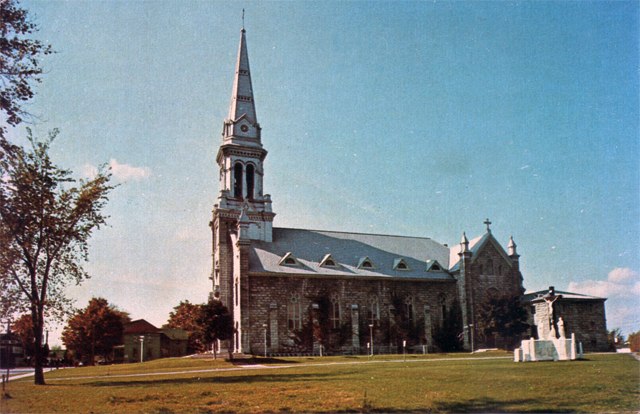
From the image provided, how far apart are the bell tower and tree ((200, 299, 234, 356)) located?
21.0 ft

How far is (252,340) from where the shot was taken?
49.6 m

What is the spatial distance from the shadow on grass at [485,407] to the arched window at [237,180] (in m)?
44.5

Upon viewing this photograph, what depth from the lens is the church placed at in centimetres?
5106

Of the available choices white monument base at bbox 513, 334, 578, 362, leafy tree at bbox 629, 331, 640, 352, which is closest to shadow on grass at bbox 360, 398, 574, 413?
white monument base at bbox 513, 334, 578, 362

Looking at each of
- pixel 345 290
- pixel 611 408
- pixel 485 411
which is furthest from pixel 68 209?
pixel 345 290

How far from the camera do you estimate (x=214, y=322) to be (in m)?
Answer: 45.4

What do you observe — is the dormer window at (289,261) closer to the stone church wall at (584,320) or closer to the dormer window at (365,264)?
the dormer window at (365,264)

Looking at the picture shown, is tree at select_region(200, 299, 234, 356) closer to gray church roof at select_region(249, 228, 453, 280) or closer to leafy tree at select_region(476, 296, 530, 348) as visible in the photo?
gray church roof at select_region(249, 228, 453, 280)

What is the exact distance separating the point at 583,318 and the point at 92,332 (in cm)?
5585

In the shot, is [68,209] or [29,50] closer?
[29,50]

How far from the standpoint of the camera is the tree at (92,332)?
7144 centimetres

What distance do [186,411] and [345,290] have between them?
38.7 metres

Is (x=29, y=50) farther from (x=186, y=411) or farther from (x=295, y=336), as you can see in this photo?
(x=295, y=336)

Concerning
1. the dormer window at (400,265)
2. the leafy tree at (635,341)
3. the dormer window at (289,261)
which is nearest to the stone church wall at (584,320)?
the dormer window at (400,265)
